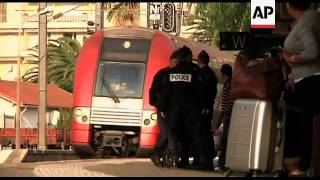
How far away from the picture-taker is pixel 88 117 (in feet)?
58.4

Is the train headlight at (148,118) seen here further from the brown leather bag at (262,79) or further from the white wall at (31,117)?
the white wall at (31,117)

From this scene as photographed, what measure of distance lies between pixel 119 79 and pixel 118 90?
0.90 ft

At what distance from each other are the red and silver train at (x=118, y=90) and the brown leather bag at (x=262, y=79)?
33.0ft

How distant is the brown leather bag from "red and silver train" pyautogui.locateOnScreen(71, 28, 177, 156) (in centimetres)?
1005

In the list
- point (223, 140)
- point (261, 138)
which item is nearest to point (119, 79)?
point (223, 140)

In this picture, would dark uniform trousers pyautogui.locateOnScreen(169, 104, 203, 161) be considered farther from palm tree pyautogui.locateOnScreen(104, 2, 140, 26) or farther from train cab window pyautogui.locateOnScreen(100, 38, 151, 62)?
palm tree pyautogui.locateOnScreen(104, 2, 140, 26)

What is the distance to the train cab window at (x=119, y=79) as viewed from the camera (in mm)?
18203

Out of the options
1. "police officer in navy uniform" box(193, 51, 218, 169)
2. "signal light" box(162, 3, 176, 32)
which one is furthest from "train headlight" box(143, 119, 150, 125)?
"signal light" box(162, 3, 176, 32)

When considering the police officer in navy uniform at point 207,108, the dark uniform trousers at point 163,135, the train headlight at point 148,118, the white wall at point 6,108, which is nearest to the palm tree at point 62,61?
the white wall at point 6,108

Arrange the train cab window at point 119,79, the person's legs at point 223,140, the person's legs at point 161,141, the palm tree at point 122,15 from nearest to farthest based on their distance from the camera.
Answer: the person's legs at point 223,140, the person's legs at point 161,141, the train cab window at point 119,79, the palm tree at point 122,15

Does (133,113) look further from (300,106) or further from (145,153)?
(300,106)

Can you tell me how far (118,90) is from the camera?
18.3 metres

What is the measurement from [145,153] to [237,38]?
607cm

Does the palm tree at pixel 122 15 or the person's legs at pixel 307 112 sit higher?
the palm tree at pixel 122 15
